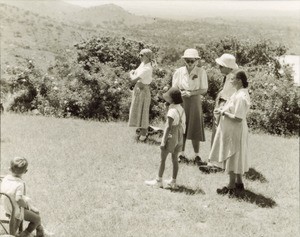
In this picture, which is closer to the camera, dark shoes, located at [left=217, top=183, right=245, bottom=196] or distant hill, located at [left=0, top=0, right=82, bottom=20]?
dark shoes, located at [left=217, top=183, right=245, bottom=196]

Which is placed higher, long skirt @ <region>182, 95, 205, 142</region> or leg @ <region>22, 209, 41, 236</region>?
long skirt @ <region>182, 95, 205, 142</region>

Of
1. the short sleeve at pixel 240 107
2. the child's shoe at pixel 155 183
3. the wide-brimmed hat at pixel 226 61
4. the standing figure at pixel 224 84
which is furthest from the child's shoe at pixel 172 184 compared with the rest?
the wide-brimmed hat at pixel 226 61

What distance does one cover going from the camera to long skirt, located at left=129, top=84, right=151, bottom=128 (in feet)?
30.0

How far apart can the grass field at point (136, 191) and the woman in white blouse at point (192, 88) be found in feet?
1.93

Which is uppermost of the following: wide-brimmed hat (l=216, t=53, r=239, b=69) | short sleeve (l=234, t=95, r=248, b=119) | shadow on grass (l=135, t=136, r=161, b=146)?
wide-brimmed hat (l=216, t=53, r=239, b=69)

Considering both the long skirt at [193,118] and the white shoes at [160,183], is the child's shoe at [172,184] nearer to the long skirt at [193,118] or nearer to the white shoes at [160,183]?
the white shoes at [160,183]

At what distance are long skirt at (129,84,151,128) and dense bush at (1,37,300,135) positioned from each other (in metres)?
2.67

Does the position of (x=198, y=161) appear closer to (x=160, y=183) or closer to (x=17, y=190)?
(x=160, y=183)

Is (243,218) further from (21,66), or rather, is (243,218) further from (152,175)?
(21,66)

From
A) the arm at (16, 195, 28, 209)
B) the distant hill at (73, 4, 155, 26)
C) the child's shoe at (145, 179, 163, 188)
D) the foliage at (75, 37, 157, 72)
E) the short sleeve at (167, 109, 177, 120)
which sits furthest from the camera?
the foliage at (75, 37, 157, 72)

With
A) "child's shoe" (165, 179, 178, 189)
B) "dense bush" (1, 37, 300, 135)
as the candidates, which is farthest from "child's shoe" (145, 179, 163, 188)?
"dense bush" (1, 37, 300, 135)

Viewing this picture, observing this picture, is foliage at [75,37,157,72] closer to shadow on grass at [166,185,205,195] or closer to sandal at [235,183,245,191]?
shadow on grass at [166,185,205,195]

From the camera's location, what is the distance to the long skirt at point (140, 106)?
9156mm

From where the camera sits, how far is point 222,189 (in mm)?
6609
